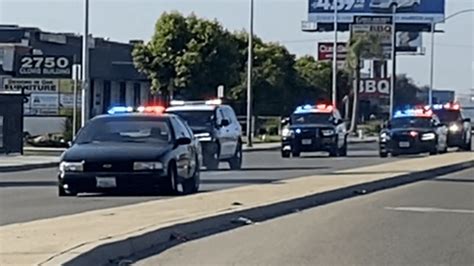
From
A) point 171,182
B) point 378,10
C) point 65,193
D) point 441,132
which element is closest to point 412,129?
point 441,132

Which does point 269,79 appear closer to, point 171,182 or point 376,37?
point 376,37

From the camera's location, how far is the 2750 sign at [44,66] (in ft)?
199

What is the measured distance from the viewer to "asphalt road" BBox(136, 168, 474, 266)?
1402cm

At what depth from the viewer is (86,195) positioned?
2273 cm

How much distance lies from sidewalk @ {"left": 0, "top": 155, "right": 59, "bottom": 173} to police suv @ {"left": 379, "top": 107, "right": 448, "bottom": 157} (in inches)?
478

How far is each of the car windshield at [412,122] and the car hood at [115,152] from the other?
25513 millimetres

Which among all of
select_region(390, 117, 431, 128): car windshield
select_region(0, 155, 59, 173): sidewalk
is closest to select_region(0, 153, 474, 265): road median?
select_region(0, 155, 59, 173): sidewalk

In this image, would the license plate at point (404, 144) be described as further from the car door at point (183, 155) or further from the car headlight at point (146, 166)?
the car headlight at point (146, 166)

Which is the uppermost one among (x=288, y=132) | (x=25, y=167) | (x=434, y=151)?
(x=288, y=132)

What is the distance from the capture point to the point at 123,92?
3270 inches

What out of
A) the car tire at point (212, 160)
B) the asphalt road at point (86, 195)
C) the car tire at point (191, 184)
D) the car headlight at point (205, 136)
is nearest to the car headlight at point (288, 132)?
the asphalt road at point (86, 195)

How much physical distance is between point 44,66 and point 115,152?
39576 mm

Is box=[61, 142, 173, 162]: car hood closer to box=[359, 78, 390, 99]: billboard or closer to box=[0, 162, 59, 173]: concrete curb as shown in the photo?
box=[0, 162, 59, 173]: concrete curb

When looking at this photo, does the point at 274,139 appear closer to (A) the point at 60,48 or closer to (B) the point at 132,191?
(A) the point at 60,48
